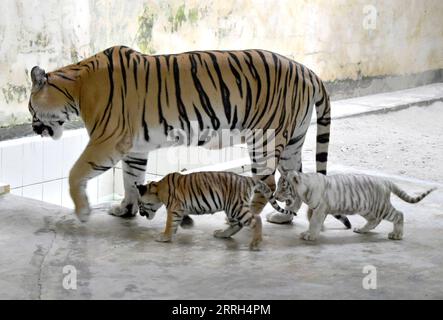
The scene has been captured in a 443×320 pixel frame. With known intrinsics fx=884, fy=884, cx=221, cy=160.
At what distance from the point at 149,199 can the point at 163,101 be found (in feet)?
2.04

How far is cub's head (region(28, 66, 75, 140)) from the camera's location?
5.52m

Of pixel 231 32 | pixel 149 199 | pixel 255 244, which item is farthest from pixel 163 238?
pixel 231 32

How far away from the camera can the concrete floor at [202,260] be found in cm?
433

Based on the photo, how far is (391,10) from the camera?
483 inches

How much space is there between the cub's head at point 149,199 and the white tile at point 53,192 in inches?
87.0

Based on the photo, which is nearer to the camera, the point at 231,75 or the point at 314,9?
the point at 231,75

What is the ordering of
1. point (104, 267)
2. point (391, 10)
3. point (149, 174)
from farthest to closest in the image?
point (391, 10), point (149, 174), point (104, 267)

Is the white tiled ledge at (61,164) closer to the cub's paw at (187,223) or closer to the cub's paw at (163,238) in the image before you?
the cub's paw at (187,223)

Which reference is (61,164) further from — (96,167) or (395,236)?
(395,236)

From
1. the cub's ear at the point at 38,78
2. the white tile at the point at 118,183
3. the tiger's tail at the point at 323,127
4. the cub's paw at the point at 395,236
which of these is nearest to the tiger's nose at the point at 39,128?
the cub's ear at the point at 38,78

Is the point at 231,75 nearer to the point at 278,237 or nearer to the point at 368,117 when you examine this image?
the point at 278,237

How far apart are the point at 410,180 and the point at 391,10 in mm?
5732

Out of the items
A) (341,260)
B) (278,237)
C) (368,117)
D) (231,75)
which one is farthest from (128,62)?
(368,117)

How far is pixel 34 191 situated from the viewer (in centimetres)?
729
